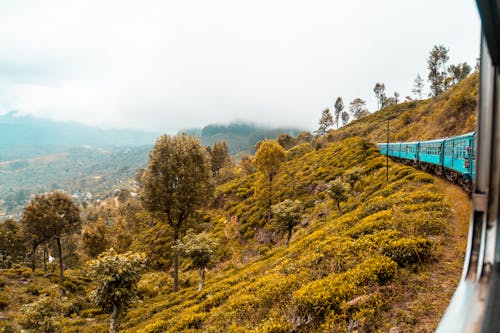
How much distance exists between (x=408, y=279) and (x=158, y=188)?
56.5 feet

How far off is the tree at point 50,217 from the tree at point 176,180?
55.4 feet

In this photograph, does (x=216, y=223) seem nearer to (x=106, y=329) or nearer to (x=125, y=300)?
(x=106, y=329)

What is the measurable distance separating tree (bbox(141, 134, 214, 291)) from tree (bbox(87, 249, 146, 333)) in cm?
732

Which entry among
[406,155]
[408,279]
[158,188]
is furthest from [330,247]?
[406,155]

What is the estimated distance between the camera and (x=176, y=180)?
1991cm

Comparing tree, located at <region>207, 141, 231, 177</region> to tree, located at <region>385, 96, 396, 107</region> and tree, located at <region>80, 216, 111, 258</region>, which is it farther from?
tree, located at <region>385, 96, 396, 107</region>

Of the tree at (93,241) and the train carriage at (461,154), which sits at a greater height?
the train carriage at (461,154)

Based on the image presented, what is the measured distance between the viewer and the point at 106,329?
1516 centimetres

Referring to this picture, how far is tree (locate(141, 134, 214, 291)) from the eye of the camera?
1956cm

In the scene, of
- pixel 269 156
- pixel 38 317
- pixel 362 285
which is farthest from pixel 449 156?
pixel 38 317

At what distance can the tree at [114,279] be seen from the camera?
448 inches

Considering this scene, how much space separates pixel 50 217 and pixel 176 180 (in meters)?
19.6

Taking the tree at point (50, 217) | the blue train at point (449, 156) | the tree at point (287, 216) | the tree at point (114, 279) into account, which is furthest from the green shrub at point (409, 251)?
the tree at point (50, 217)

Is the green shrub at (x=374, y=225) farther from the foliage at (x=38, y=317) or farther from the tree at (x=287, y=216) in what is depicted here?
the foliage at (x=38, y=317)
